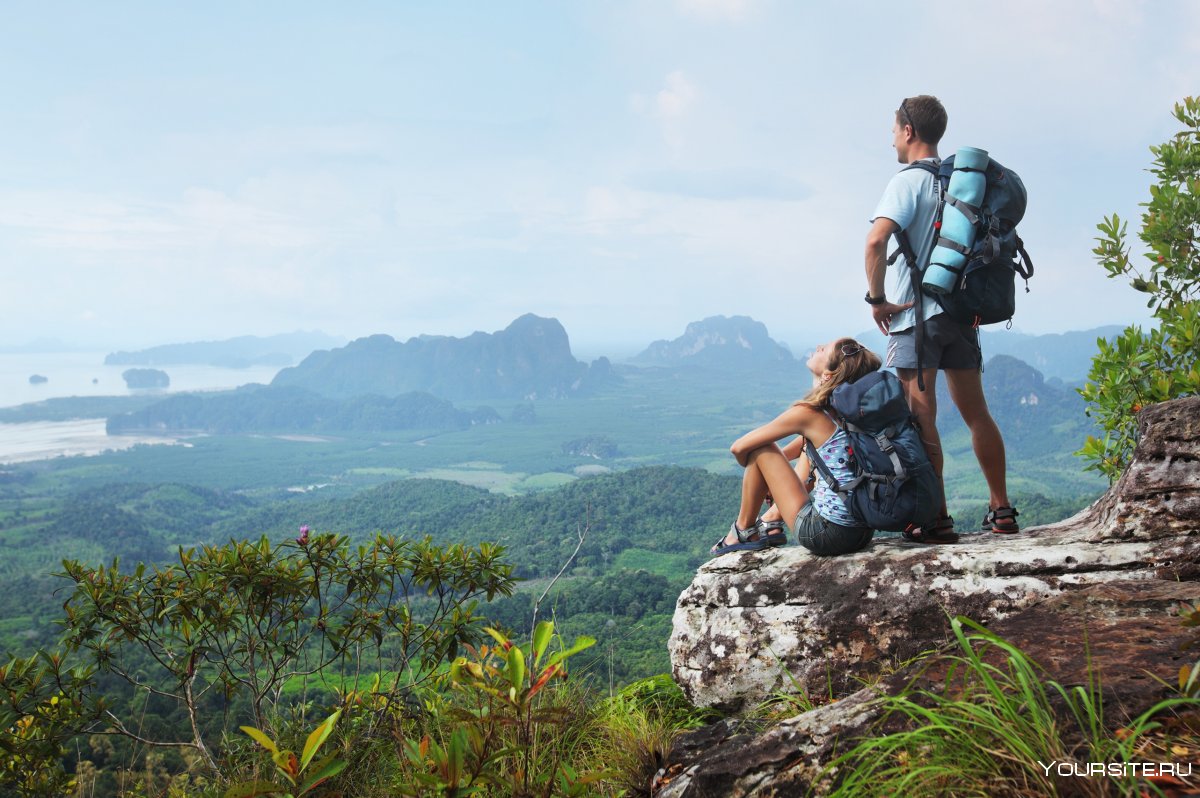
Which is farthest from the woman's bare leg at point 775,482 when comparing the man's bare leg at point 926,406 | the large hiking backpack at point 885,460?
the man's bare leg at point 926,406

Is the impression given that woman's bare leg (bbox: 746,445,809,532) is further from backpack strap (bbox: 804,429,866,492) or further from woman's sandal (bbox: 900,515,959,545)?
woman's sandal (bbox: 900,515,959,545)

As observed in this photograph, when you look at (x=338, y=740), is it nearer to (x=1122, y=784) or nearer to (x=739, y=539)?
(x=739, y=539)

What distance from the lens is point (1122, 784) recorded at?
5.24 ft

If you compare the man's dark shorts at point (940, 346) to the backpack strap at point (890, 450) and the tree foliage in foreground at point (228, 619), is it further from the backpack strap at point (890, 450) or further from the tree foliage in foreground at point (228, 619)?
the tree foliage in foreground at point (228, 619)

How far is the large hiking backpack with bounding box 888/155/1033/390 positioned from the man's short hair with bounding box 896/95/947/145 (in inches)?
→ 7.1

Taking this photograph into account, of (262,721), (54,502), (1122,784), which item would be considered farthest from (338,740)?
(54,502)

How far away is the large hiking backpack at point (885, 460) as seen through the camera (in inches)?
130

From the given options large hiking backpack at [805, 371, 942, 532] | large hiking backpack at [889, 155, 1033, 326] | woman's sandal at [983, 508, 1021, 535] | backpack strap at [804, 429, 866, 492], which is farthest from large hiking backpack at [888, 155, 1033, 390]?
woman's sandal at [983, 508, 1021, 535]

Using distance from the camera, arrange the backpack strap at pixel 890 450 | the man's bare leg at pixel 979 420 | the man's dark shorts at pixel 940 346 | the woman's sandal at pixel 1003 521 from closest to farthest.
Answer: the backpack strap at pixel 890 450
the man's dark shorts at pixel 940 346
the man's bare leg at pixel 979 420
the woman's sandal at pixel 1003 521

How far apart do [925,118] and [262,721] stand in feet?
15.4

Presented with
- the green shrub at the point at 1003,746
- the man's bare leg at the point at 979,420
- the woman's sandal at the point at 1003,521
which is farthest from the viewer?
the woman's sandal at the point at 1003,521

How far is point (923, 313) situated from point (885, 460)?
78cm

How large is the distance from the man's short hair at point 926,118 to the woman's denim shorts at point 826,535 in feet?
6.25

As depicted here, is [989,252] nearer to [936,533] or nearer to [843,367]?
[843,367]
